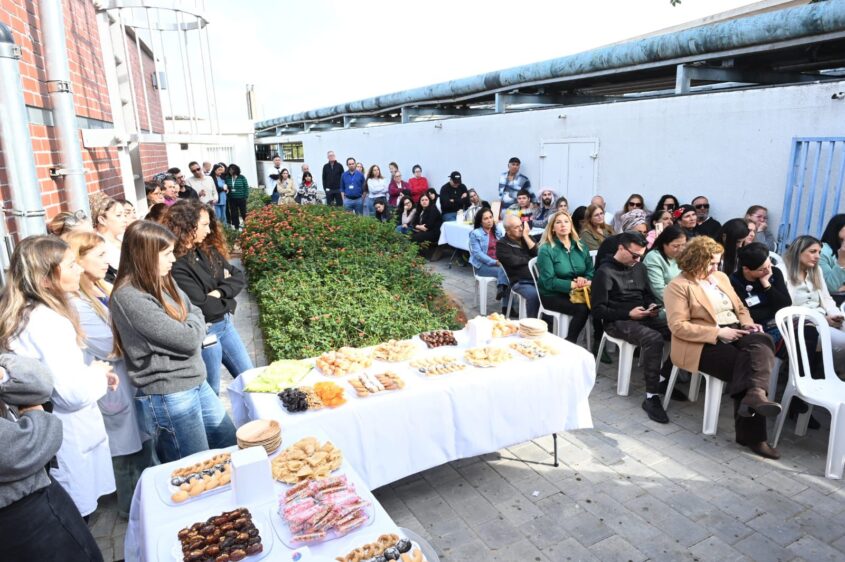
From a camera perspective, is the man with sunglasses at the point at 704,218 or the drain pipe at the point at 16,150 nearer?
the drain pipe at the point at 16,150

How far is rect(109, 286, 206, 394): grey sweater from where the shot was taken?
257 cm

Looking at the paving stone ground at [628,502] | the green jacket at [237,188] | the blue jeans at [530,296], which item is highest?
the green jacket at [237,188]

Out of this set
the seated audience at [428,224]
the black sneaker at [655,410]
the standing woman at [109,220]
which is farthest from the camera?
the seated audience at [428,224]

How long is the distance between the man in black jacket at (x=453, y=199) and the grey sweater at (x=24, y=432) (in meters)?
9.20

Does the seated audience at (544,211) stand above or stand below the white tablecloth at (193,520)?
above

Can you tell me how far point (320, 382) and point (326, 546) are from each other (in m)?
1.31

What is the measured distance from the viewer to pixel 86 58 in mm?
5484

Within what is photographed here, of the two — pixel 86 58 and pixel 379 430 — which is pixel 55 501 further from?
pixel 86 58

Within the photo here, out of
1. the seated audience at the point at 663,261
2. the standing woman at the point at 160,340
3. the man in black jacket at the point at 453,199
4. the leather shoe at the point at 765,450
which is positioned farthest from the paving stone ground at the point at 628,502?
the man in black jacket at the point at 453,199

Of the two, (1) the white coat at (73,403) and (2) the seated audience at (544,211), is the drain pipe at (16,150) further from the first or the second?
(2) the seated audience at (544,211)

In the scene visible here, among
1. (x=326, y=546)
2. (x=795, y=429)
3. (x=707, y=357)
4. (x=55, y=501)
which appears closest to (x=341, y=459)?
(x=326, y=546)

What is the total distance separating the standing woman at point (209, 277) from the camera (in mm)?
3555

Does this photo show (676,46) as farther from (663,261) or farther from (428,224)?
(428,224)

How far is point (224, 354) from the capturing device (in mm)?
3926
